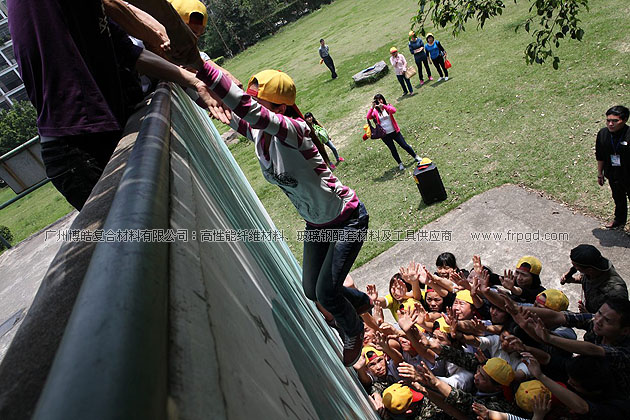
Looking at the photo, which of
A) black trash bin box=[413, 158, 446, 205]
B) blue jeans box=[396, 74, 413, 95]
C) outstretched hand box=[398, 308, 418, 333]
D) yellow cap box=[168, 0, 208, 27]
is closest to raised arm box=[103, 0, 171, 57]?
yellow cap box=[168, 0, 208, 27]

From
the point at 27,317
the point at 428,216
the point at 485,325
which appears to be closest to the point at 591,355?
the point at 485,325

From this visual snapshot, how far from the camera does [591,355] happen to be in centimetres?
331

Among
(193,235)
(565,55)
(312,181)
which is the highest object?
(193,235)

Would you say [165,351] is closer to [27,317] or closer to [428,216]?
[27,317]

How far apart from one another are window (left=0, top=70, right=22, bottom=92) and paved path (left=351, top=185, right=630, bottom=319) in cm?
7591

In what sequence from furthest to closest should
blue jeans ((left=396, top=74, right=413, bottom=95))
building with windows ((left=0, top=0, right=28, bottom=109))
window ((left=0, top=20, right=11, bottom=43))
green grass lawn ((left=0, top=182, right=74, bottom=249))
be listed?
1. window ((left=0, top=20, right=11, bottom=43))
2. building with windows ((left=0, top=0, right=28, bottom=109))
3. green grass lawn ((left=0, top=182, right=74, bottom=249))
4. blue jeans ((left=396, top=74, right=413, bottom=95))

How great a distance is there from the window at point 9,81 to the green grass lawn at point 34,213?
159ft

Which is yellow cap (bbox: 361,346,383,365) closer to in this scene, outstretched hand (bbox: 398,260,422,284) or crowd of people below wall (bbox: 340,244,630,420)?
crowd of people below wall (bbox: 340,244,630,420)

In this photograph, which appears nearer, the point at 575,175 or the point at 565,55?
the point at 575,175

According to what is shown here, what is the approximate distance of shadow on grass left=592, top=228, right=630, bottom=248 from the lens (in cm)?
579

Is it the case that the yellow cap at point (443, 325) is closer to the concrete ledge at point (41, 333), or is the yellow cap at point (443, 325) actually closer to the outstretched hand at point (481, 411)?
the outstretched hand at point (481, 411)

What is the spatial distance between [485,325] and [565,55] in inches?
425

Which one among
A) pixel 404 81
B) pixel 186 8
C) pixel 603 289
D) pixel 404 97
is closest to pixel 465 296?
pixel 603 289

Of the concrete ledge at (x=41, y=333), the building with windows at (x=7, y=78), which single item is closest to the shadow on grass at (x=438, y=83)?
the concrete ledge at (x=41, y=333)
